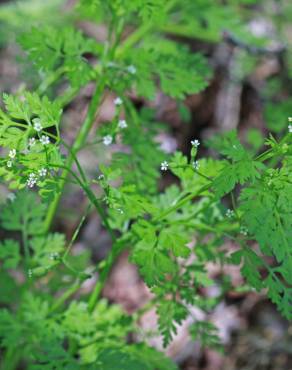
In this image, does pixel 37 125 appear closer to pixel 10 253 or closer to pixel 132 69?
pixel 132 69

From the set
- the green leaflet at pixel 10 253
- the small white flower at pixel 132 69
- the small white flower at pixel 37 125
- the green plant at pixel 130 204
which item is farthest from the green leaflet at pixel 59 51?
the green leaflet at pixel 10 253

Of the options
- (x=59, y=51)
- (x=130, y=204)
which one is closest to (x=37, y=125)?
(x=130, y=204)

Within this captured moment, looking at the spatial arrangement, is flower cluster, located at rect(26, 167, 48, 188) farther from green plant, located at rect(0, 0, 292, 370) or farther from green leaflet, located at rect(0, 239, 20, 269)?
green leaflet, located at rect(0, 239, 20, 269)

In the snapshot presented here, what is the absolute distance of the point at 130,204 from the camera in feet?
6.14

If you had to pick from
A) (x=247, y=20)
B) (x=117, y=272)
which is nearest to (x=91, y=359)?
(x=117, y=272)

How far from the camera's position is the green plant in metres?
1.79

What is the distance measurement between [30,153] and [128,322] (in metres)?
1.06

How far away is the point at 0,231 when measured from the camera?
402 cm

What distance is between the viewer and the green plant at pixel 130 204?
179cm

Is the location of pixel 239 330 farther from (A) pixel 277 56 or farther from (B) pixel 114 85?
(A) pixel 277 56

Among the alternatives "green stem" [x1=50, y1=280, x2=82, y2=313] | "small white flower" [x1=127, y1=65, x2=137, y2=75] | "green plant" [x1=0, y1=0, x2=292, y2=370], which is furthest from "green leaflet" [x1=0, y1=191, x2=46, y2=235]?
"small white flower" [x1=127, y1=65, x2=137, y2=75]

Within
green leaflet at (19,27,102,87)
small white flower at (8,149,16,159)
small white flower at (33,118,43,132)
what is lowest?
small white flower at (8,149,16,159)

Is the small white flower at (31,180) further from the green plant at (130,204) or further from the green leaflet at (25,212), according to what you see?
the green leaflet at (25,212)

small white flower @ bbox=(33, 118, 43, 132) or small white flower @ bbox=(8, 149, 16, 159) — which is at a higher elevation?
small white flower @ bbox=(33, 118, 43, 132)
